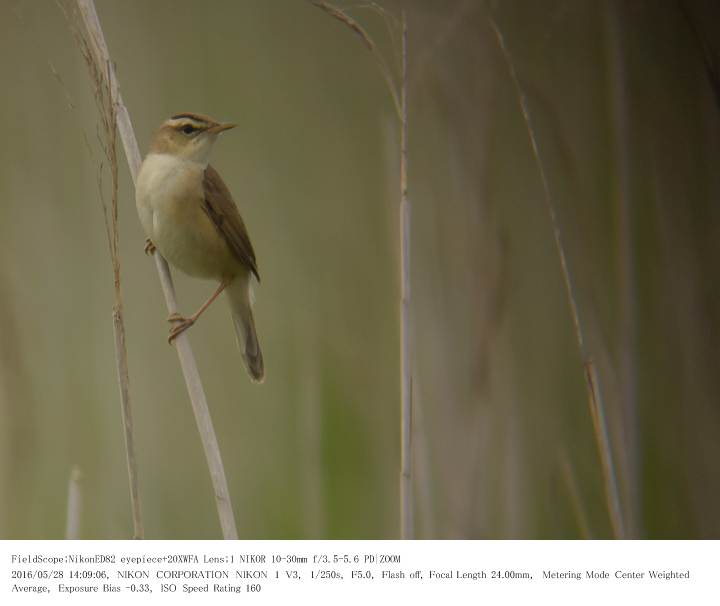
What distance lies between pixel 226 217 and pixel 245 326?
310 millimetres

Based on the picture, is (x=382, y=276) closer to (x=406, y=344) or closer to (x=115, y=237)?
(x=406, y=344)

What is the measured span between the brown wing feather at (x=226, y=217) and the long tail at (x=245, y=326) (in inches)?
4.5

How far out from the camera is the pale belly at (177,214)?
1826mm

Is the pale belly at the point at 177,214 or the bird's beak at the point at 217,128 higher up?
the bird's beak at the point at 217,128

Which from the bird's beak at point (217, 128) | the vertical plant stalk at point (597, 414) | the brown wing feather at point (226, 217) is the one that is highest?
the bird's beak at point (217, 128)

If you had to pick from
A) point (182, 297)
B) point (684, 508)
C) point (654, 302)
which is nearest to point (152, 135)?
point (182, 297)

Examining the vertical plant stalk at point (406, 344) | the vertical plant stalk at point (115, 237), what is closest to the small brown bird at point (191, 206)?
the vertical plant stalk at point (115, 237)

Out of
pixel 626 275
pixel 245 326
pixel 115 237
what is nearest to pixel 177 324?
pixel 115 237

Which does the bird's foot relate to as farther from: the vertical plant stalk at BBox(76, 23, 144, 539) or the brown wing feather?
the brown wing feather

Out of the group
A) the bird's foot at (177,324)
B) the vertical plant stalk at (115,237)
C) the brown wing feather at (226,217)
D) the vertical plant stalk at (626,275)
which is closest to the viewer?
the vertical plant stalk at (115,237)

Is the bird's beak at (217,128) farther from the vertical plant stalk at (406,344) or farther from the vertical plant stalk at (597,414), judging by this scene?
the vertical plant stalk at (597,414)

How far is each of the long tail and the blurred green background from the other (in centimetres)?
5

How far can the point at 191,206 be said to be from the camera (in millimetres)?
1898
